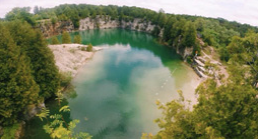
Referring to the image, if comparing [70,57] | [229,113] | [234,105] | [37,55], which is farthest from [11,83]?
[70,57]

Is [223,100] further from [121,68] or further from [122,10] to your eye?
[122,10]

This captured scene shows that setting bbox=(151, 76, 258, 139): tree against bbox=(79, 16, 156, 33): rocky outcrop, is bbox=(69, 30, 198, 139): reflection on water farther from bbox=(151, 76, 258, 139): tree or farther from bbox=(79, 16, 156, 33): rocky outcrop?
bbox=(79, 16, 156, 33): rocky outcrop

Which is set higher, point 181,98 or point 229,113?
point 229,113

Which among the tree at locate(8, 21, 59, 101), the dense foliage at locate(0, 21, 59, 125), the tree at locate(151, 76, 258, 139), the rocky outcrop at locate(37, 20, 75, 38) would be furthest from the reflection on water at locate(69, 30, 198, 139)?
the rocky outcrop at locate(37, 20, 75, 38)

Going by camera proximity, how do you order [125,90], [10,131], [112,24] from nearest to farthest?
[10,131] → [125,90] → [112,24]

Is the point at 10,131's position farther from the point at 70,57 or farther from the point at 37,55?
the point at 70,57

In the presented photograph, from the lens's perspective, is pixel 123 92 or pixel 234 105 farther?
pixel 123 92
